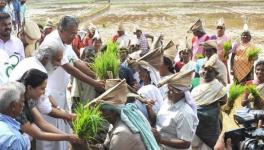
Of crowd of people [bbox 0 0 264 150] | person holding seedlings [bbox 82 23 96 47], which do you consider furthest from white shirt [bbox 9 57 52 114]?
person holding seedlings [bbox 82 23 96 47]

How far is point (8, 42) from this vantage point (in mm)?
5555

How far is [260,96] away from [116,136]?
79.8 inches

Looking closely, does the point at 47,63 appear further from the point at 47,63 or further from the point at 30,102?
the point at 30,102

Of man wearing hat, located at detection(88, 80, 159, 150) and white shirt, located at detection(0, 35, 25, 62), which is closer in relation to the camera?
man wearing hat, located at detection(88, 80, 159, 150)

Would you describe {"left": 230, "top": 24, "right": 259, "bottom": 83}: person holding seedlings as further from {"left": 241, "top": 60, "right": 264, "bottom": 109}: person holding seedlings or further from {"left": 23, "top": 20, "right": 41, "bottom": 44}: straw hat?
{"left": 23, "top": 20, "right": 41, "bottom": 44}: straw hat

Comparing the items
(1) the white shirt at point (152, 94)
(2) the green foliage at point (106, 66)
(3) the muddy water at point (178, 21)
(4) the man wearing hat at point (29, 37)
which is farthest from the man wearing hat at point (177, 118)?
(3) the muddy water at point (178, 21)

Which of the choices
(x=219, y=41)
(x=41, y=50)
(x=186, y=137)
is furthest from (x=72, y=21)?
(x=219, y=41)

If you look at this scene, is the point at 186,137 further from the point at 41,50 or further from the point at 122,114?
the point at 41,50

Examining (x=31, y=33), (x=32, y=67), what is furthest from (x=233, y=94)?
(x=31, y=33)

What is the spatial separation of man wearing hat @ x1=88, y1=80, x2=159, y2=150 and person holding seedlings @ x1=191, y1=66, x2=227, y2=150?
141 centimetres

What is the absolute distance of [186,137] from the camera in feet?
13.4

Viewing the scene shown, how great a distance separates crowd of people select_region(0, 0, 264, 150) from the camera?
3.54 m

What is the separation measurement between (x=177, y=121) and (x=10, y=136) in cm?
154

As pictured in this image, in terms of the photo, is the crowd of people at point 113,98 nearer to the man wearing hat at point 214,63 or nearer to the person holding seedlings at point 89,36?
the man wearing hat at point 214,63
